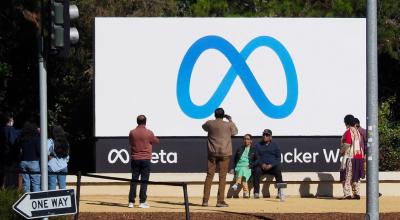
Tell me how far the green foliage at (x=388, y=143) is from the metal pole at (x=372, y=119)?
10.8m

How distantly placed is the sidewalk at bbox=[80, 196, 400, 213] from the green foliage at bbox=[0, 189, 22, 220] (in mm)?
3824

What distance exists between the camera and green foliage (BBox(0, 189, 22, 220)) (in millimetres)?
15805

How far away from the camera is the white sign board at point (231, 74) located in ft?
80.5

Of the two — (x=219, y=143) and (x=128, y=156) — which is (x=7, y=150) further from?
(x=219, y=143)

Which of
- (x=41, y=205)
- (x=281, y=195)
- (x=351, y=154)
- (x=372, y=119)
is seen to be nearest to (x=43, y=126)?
(x=41, y=205)

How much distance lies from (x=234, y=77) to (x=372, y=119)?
826 cm

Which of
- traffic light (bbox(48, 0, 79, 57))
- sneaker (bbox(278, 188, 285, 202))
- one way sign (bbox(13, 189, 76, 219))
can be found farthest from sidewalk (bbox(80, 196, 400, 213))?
one way sign (bbox(13, 189, 76, 219))

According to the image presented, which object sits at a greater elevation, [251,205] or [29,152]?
[29,152]

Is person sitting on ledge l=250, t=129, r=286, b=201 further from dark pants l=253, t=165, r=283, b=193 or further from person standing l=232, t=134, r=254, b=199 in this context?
person standing l=232, t=134, r=254, b=199

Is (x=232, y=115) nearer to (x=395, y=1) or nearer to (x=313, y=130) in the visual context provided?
(x=313, y=130)

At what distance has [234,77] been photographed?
2498 cm

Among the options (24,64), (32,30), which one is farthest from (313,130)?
(24,64)

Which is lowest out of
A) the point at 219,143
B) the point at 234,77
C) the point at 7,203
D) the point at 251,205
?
the point at 251,205

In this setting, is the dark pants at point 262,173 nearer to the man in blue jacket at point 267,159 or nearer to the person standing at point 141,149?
the man in blue jacket at point 267,159
